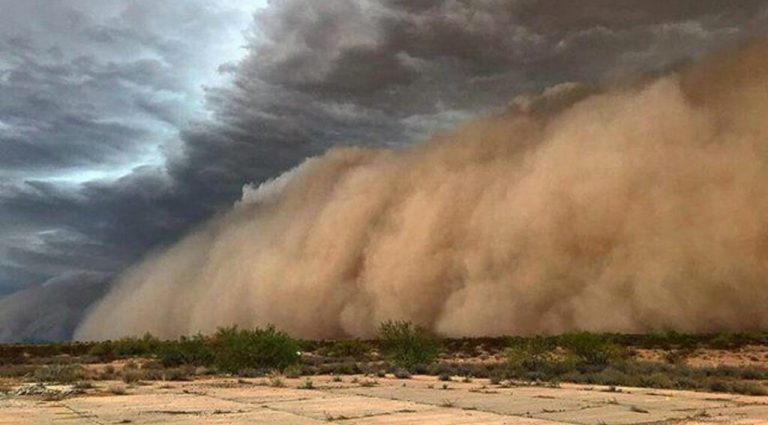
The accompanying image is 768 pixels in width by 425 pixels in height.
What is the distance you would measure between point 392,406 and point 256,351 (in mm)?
21396

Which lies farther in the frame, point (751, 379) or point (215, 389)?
point (751, 379)

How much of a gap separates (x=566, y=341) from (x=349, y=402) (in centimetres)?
2353

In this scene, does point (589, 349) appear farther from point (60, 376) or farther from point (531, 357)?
point (60, 376)

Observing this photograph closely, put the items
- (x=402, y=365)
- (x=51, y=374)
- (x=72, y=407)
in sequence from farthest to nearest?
(x=402, y=365)
(x=51, y=374)
(x=72, y=407)

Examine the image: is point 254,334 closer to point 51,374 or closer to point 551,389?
point 51,374

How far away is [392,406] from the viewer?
18172 millimetres

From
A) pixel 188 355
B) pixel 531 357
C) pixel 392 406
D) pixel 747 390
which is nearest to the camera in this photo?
pixel 392 406

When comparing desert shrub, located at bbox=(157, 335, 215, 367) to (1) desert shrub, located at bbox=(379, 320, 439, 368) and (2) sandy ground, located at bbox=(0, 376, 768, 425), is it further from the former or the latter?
(2) sandy ground, located at bbox=(0, 376, 768, 425)

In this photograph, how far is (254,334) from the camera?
39500mm

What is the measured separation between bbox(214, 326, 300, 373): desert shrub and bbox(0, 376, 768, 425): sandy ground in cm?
1225

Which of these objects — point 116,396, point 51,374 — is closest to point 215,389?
point 116,396

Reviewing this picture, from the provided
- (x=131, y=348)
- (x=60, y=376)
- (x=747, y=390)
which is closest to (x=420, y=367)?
(x=60, y=376)

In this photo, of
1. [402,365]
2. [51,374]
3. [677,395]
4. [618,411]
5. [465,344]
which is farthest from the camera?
[465,344]

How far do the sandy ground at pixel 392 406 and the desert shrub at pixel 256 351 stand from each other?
12247mm
